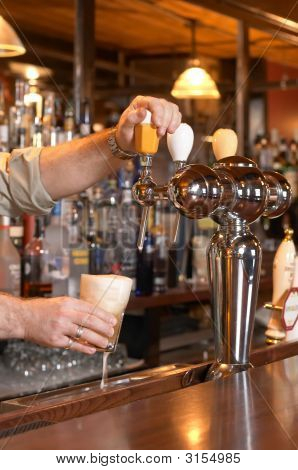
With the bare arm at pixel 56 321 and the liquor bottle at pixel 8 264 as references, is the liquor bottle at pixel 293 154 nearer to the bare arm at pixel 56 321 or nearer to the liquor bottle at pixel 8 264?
the liquor bottle at pixel 8 264

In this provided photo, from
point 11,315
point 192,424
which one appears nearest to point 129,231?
point 11,315

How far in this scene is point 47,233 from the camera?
2.65m

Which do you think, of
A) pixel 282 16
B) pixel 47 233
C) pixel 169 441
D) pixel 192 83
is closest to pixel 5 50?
pixel 47 233

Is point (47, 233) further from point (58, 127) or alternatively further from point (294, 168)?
point (294, 168)

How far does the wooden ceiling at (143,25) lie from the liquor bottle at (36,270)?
1.96 meters

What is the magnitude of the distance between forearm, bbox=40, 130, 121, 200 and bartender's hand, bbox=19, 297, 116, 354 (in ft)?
1.76

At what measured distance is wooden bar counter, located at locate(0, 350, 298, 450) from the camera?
2.74 ft

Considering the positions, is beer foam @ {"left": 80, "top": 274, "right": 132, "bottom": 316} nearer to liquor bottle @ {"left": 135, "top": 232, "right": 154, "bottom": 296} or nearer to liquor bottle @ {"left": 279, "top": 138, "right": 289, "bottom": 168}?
liquor bottle @ {"left": 135, "top": 232, "right": 154, "bottom": 296}

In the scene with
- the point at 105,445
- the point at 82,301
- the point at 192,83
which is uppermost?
the point at 192,83

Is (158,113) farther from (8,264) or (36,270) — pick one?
(36,270)

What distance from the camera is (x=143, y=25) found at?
5.90 m

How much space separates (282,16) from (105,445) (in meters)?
1.08

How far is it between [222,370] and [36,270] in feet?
4.64
